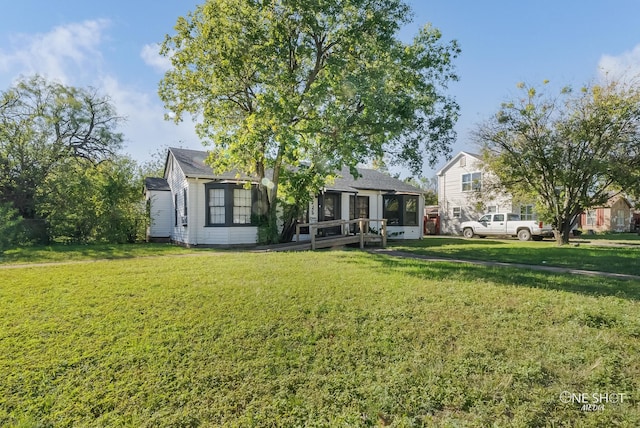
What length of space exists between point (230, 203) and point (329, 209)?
17.0 ft

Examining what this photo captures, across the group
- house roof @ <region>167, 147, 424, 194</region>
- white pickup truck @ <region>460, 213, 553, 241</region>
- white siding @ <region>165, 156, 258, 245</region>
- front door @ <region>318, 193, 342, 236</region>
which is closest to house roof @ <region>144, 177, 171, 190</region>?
house roof @ <region>167, 147, 424, 194</region>

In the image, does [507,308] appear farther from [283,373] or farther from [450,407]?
[283,373]

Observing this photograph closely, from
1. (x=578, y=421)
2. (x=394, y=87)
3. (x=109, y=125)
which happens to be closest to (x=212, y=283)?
(x=578, y=421)

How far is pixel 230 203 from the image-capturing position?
14.7 m

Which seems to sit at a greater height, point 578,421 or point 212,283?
point 212,283

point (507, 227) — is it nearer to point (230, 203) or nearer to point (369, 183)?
point (369, 183)

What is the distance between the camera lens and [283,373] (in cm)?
368

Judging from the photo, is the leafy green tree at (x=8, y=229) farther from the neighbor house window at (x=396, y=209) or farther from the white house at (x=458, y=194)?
the white house at (x=458, y=194)

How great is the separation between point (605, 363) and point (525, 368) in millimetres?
915

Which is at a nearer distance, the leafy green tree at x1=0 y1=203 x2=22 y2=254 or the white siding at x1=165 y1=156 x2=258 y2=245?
the leafy green tree at x1=0 y1=203 x2=22 y2=254

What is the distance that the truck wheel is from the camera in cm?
2131

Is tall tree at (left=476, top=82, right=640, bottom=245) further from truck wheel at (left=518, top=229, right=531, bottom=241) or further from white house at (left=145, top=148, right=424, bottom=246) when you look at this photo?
white house at (left=145, top=148, right=424, bottom=246)

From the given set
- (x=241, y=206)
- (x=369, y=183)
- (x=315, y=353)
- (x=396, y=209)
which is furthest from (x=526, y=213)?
(x=315, y=353)

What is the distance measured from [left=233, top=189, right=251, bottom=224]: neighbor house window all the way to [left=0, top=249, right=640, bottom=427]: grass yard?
846 cm
